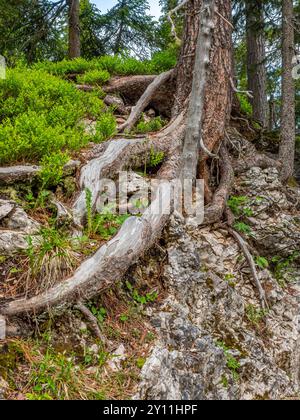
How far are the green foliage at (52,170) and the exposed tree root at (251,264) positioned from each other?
2.63 metres

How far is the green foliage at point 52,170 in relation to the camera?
401 cm

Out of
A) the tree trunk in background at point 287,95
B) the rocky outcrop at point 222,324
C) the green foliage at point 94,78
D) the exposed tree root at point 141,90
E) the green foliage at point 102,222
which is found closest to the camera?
the rocky outcrop at point 222,324

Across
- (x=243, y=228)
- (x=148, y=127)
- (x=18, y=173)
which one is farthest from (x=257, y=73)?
(x=18, y=173)

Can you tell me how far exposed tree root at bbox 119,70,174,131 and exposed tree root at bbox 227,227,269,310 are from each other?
2292 millimetres

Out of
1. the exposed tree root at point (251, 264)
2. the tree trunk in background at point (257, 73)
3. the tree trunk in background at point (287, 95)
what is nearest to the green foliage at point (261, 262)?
the exposed tree root at point (251, 264)

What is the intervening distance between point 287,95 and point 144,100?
2867mm

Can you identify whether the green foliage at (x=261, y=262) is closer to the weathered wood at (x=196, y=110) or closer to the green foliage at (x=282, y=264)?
the green foliage at (x=282, y=264)

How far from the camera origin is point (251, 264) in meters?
5.10

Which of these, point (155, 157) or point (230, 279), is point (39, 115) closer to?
point (155, 157)

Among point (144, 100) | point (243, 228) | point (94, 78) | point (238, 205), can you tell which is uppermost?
point (94, 78)

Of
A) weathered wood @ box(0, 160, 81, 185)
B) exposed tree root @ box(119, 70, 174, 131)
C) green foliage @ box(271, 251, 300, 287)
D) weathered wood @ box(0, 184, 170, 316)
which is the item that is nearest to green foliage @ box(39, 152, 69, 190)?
weathered wood @ box(0, 160, 81, 185)

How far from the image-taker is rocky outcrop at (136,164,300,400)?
3.34 m

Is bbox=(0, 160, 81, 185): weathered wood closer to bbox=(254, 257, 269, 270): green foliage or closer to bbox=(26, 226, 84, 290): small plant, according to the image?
bbox=(26, 226, 84, 290): small plant
